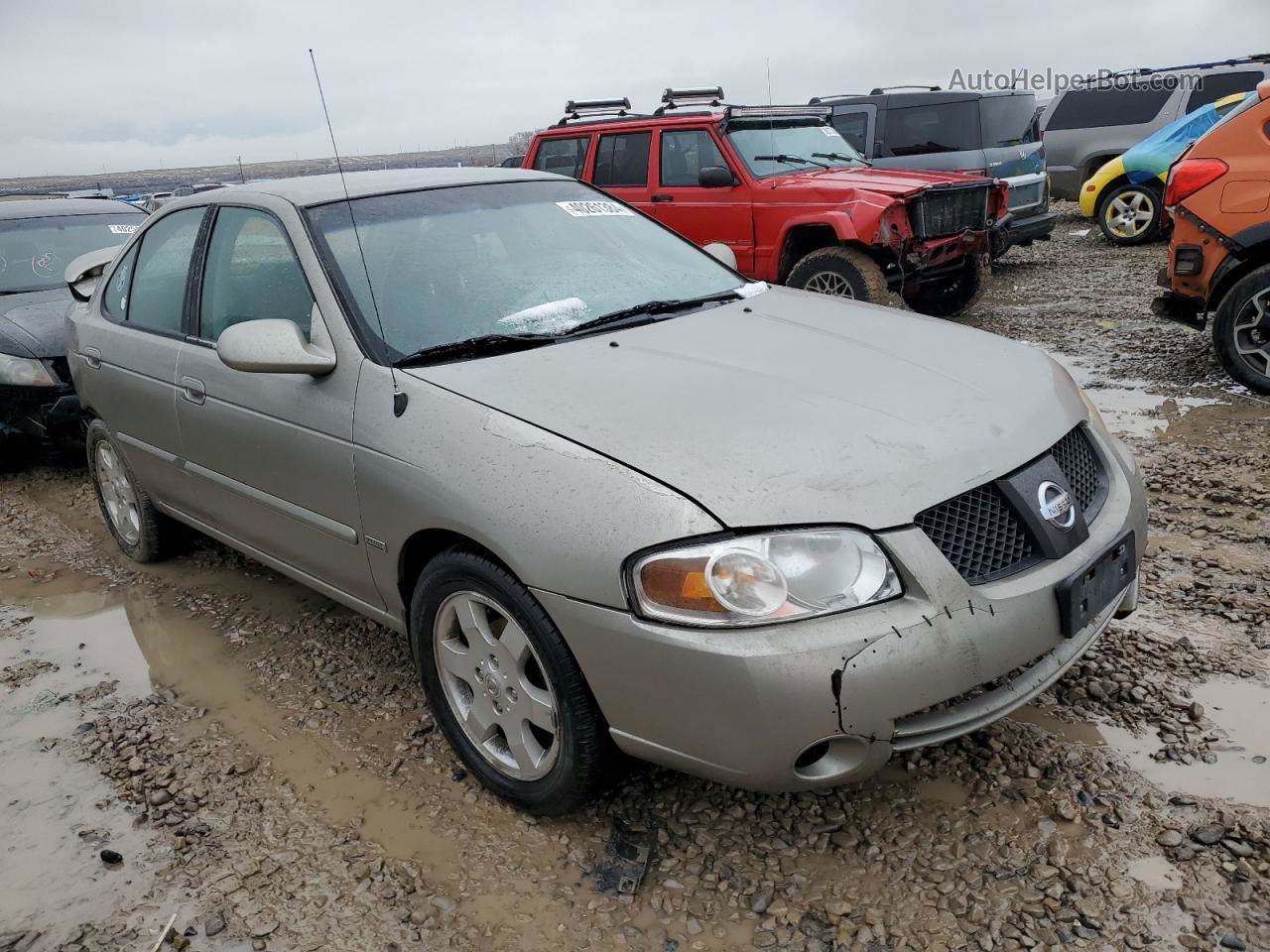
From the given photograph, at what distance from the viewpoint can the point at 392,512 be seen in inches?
107

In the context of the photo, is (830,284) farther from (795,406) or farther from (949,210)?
(795,406)

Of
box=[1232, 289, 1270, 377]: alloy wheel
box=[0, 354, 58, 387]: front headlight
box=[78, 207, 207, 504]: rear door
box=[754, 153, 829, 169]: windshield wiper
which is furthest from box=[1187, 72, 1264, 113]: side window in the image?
box=[0, 354, 58, 387]: front headlight

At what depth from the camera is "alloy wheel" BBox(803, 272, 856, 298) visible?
781 cm

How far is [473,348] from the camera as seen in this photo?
2.87 m

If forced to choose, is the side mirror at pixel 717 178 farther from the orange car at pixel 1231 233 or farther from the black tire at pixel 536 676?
the black tire at pixel 536 676

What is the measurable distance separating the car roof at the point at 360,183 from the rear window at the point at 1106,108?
12.3 meters

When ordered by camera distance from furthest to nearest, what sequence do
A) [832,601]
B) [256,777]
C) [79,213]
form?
[79,213], [256,777], [832,601]

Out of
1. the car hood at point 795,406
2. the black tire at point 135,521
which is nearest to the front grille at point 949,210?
the car hood at point 795,406

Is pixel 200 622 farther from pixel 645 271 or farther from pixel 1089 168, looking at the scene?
pixel 1089 168

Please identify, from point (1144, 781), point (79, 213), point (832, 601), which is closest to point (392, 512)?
point (832, 601)

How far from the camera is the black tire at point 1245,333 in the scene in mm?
5750

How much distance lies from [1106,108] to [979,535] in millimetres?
13690

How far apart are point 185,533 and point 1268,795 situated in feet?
14.1

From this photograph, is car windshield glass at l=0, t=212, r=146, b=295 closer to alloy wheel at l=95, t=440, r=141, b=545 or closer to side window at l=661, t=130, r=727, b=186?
alloy wheel at l=95, t=440, r=141, b=545
